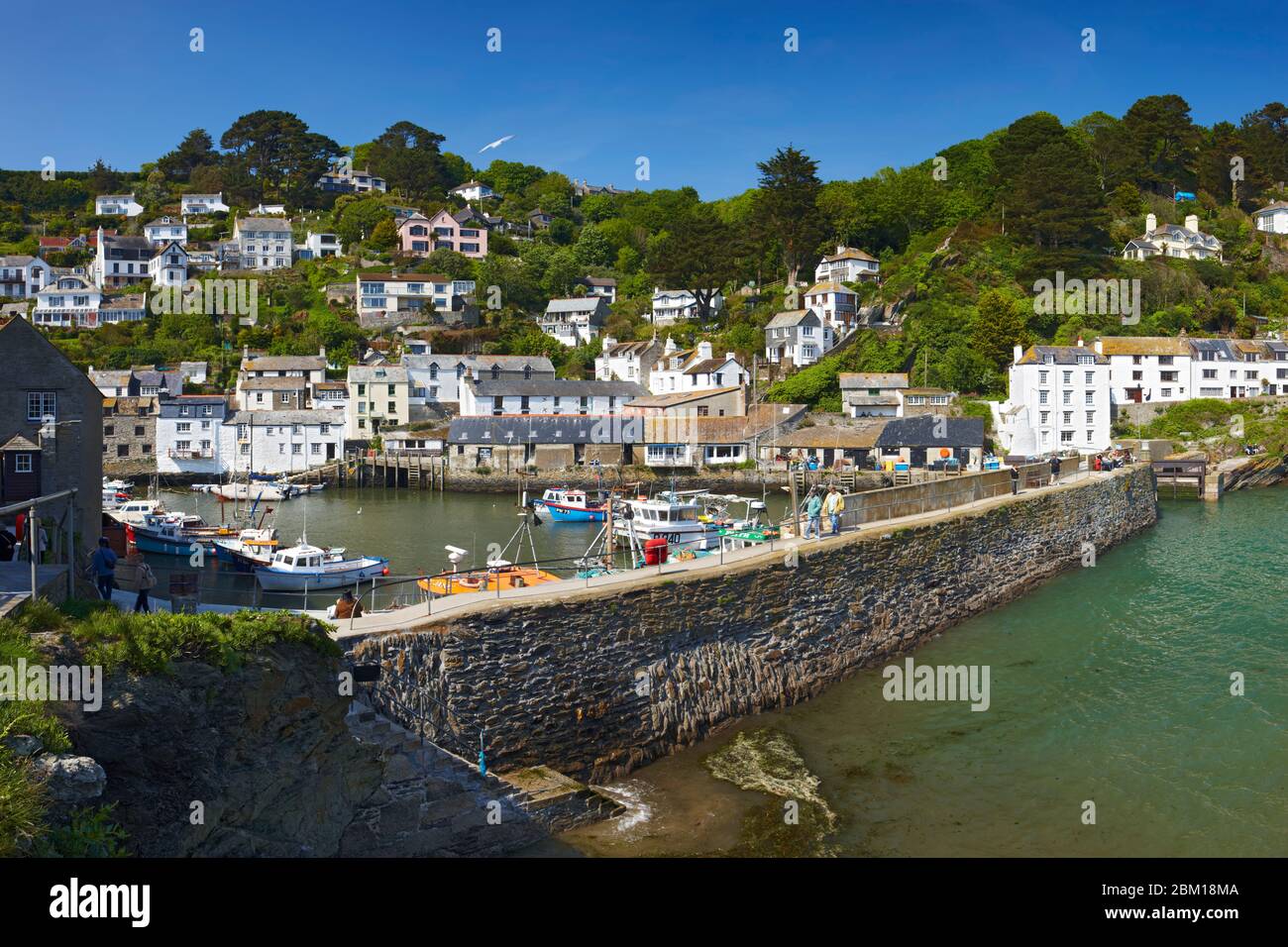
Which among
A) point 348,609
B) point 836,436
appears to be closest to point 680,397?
point 836,436

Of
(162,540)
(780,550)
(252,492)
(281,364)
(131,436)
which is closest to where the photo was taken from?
(780,550)

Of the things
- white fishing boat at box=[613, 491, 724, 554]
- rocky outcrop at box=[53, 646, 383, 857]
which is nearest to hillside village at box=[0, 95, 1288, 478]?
white fishing boat at box=[613, 491, 724, 554]

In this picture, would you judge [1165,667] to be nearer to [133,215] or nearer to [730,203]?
[730,203]

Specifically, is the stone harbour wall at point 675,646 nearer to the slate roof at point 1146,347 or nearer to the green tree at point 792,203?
the slate roof at point 1146,347

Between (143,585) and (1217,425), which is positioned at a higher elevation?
(1217,425)

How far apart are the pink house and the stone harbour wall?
9432 centimetres

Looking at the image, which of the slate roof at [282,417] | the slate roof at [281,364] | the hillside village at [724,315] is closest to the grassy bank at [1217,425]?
the hillside village at [724,315]

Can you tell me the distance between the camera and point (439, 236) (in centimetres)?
10906

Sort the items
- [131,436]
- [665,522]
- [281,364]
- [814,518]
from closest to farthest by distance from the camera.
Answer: [814,518]
[665,522]
[131,436]
[281,364]

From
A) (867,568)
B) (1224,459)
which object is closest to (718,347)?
(1224,459)

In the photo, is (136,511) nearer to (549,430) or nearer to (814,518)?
(549,430)

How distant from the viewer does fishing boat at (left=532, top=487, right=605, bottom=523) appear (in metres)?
46.8

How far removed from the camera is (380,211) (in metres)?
115

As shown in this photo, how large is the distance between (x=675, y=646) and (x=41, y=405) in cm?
1327
